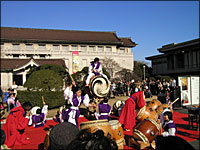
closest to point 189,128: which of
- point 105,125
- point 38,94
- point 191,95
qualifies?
point 105,125

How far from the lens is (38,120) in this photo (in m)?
7.34

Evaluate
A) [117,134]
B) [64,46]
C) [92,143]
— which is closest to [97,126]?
[117,134]

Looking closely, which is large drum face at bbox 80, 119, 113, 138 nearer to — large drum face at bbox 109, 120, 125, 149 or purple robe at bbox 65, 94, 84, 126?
large drum face at bbox 109, 120, 125, 149

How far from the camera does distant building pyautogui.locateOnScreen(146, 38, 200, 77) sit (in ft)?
91.3

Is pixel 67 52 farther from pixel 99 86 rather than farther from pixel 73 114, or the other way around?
pixel 73 114

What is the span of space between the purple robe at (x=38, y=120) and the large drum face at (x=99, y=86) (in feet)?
7.81

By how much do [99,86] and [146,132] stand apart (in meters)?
4.06

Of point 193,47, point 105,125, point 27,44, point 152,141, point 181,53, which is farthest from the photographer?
point 27,44

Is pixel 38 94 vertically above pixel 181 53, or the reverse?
pixel 181 53

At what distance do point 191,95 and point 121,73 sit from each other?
2045 centimetres

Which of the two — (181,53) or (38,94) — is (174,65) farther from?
(38,94)

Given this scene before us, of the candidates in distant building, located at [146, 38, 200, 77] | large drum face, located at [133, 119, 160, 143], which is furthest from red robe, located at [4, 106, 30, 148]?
distant building, located at [146, 38, 200, 77]

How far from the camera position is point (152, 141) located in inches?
191

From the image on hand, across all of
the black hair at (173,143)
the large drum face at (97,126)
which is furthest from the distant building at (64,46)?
the black hair at (173,143)
